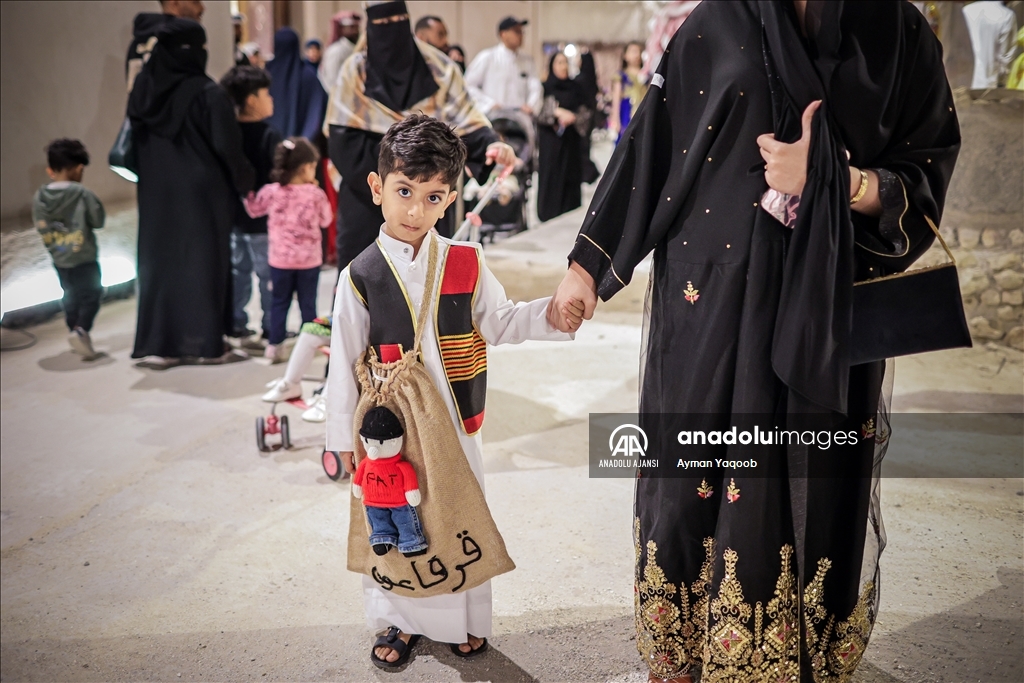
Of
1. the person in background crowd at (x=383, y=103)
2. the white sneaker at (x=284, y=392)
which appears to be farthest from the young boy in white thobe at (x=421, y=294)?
the white sneaker at (x=284, y=392)

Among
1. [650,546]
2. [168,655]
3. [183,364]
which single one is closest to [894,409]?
[650,546]

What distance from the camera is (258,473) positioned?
11.5 ft

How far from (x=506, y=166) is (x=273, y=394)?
165 cm

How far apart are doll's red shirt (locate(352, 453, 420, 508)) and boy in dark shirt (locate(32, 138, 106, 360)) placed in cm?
342

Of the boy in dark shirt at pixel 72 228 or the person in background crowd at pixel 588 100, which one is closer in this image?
the boy in dark shirt at pixel 72 228

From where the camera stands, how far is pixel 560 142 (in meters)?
7.38

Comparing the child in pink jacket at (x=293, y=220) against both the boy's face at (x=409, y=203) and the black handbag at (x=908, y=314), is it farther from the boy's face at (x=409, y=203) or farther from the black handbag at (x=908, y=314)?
the black handbag at (x=908, y=314)

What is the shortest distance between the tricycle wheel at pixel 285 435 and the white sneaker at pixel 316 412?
0.24 metres

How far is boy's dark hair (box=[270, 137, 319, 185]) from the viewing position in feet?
15.0

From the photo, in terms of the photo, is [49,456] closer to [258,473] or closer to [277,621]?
[258,473]

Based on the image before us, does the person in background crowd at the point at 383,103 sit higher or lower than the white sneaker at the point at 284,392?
higher

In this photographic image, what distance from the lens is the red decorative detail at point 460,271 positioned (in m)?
2.08

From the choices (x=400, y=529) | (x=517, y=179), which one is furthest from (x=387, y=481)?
(x=517, y=179)

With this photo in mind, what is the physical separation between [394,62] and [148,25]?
5.59ft
